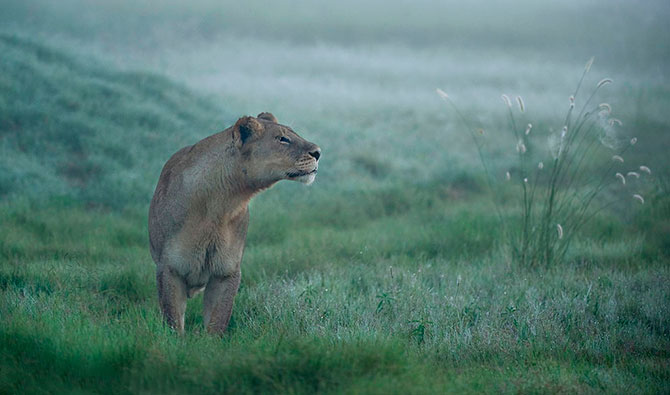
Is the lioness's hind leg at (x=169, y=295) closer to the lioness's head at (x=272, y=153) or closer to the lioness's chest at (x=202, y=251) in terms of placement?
the lioness's chest at (x=202, y=251)

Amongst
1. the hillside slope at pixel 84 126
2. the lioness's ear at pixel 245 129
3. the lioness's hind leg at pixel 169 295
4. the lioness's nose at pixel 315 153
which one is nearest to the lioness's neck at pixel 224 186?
the lioness's ear at pixel 245 129

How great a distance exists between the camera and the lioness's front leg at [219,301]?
5938 mm

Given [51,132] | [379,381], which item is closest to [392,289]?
[379,381]

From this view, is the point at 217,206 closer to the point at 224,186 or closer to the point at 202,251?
the point at 224,186

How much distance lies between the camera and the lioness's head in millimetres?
5863

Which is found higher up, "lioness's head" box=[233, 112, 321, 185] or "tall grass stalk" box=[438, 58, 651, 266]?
"lioness's head" box=[233, 112, 321, 185]

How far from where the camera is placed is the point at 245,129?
5922 mm

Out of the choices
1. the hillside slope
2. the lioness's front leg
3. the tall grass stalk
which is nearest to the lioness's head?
the lioness's front leg

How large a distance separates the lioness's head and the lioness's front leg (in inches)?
39.4

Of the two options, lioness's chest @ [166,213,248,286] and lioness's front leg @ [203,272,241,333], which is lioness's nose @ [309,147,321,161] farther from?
lioness's front leg @ [203,272,241,333]

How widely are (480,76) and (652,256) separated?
21.0 m

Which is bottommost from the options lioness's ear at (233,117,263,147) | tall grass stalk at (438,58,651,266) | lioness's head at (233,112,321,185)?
tall grass stalk at (438,58,651,266)

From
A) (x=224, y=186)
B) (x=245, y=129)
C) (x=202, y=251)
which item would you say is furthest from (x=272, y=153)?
(x=202, y=251)

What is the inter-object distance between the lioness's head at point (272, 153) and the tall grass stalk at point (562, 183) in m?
2.62
